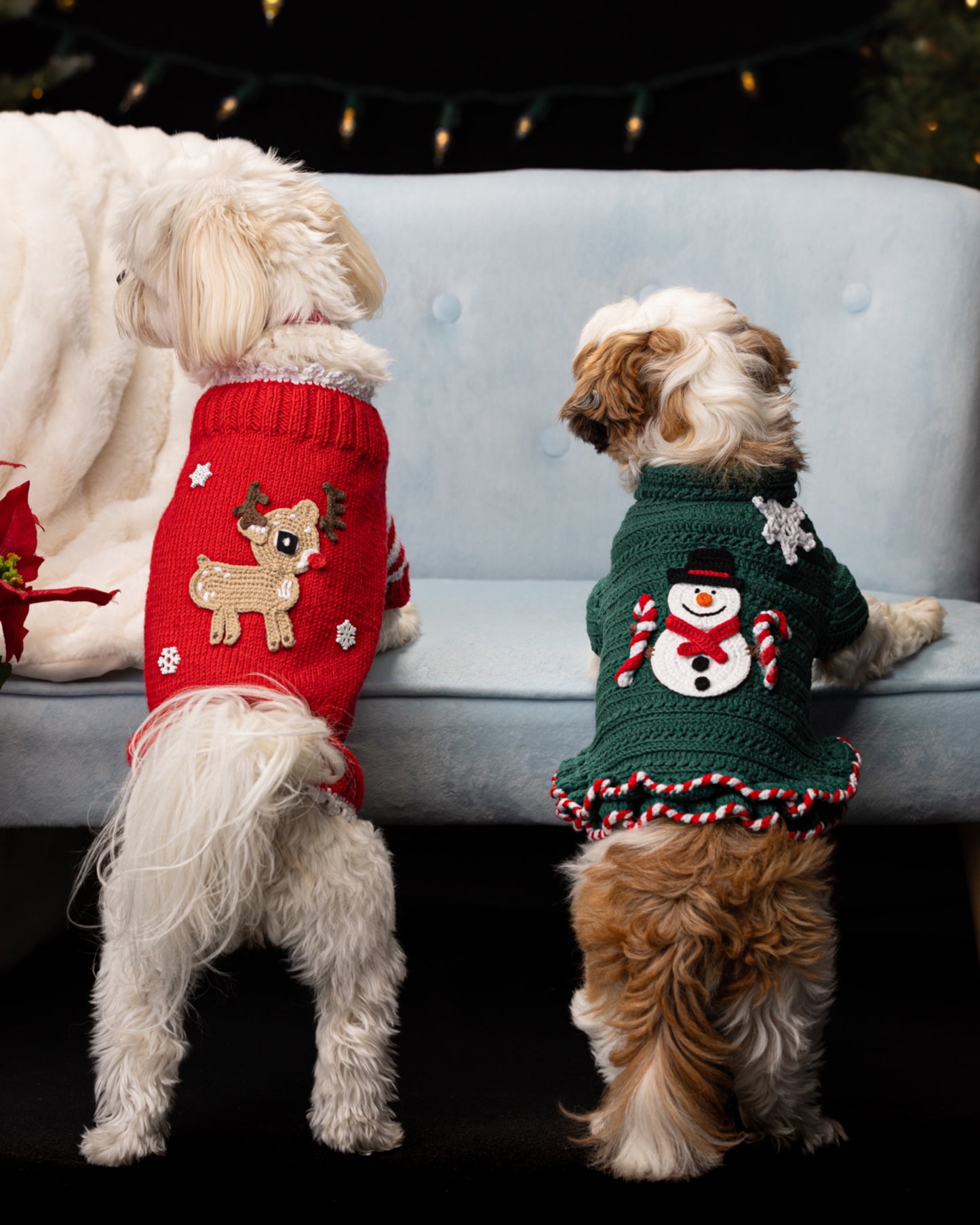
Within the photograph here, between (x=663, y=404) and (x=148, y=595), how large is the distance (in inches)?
24.0

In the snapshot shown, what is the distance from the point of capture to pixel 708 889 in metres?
1.14

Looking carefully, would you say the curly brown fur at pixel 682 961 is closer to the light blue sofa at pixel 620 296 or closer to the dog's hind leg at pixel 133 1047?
the dog's hind leg at pixel 133 1047

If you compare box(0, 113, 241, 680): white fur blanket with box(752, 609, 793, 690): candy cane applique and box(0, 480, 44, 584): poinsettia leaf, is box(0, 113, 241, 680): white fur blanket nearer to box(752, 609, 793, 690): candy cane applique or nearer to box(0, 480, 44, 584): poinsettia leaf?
box(0, 480, 44, 584): poinsettia leaf

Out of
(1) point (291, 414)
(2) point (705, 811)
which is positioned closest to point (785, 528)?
(2) point (705, 811)

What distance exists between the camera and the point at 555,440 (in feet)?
6.96

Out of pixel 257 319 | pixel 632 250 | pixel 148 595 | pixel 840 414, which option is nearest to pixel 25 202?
pixel 257 319

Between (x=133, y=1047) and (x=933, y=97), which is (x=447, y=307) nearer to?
(x=133, y=1047)

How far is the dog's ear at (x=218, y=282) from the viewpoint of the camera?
54.1 inches

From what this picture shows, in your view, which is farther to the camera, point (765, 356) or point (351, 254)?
point (351, 254)

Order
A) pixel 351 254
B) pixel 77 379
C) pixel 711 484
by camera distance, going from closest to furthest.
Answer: pixel 711 484
pixel 351 254
pixel 77 379

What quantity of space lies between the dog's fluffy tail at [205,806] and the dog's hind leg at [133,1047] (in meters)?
0.05

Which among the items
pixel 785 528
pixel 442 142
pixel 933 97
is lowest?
pixel 785 528

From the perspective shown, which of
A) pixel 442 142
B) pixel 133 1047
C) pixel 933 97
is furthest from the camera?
pixel 442 142

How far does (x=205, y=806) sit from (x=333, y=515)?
40 cm
